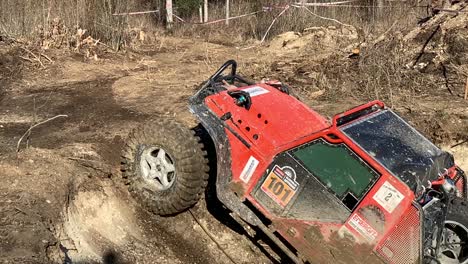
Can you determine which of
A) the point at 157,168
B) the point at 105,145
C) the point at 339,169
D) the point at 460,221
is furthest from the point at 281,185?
the point at 105,145

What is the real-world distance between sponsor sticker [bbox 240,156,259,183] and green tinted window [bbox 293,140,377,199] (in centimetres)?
45

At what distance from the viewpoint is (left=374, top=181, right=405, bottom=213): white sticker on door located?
4.52 metres

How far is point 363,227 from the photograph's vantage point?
4.67 metres

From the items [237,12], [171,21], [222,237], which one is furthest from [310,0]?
[222,237]

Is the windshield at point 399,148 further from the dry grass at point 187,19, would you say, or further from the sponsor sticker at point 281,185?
the dry grass at point 187,19

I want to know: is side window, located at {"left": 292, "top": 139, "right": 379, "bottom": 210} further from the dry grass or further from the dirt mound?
the dry grass

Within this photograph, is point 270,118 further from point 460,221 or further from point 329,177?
point 460,221

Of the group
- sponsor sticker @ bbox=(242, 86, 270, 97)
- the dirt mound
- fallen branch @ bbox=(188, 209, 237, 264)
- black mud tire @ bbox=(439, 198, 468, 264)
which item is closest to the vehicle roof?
sponsor sticker @ bbox=(242, 86, 270, 97)

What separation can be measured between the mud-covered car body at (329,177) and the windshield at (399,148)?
0.01 meters

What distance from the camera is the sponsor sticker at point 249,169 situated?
5.25m

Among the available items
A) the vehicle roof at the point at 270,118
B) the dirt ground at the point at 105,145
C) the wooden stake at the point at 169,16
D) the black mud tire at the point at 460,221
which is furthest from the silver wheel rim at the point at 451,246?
the wooden stake at the point at 169,16

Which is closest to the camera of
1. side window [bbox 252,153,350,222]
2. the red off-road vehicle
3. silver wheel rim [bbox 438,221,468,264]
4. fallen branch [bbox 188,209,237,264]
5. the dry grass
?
the red off-road vehicle

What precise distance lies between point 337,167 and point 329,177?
119 mm

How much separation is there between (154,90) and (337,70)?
3919 mm
